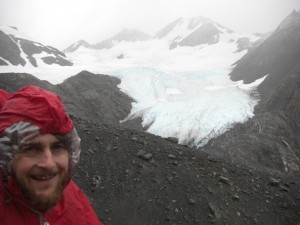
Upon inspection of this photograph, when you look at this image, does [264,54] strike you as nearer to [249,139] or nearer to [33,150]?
[249,139]

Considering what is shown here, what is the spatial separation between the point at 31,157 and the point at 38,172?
11 centimetres

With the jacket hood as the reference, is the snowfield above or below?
below

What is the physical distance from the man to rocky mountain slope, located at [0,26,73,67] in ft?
138

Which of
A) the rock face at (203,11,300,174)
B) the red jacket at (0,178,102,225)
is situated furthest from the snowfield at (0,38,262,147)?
the red jacket at (0,178,102,225)

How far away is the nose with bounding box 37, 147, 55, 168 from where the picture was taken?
179 centimetres

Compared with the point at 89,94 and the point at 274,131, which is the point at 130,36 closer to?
the point at 89,94

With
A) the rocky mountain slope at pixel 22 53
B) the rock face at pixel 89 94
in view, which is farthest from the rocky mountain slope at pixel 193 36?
the rock face at pixel 89 94

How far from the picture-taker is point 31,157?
5.94 ft

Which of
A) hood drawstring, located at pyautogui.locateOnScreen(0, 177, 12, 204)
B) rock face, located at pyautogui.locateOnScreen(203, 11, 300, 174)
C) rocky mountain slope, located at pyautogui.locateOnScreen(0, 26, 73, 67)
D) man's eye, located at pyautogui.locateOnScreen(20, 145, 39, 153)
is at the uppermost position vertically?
man's eye, located at pyautogui.locateOnScreen(20, 145, 39, 153)

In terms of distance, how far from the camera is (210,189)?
24.0 feet

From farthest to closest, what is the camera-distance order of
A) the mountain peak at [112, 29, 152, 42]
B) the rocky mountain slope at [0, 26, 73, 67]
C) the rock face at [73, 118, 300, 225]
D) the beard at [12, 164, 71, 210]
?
the mountain peak at [112, 29, 152, 42]
the rocky mountain slope at [0, 26, 73, 67]
the rock face at [73, 118, 300, 225]
the beard at [12, 164, 71, 210]

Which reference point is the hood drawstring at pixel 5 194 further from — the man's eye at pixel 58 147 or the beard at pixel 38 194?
the man's eye at pixel 58 147

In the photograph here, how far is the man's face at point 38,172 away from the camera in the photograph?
5.83ft

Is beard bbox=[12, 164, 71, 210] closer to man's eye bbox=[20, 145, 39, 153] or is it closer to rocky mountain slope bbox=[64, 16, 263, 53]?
man's eye bbox=[20, 145, 39, 153]
